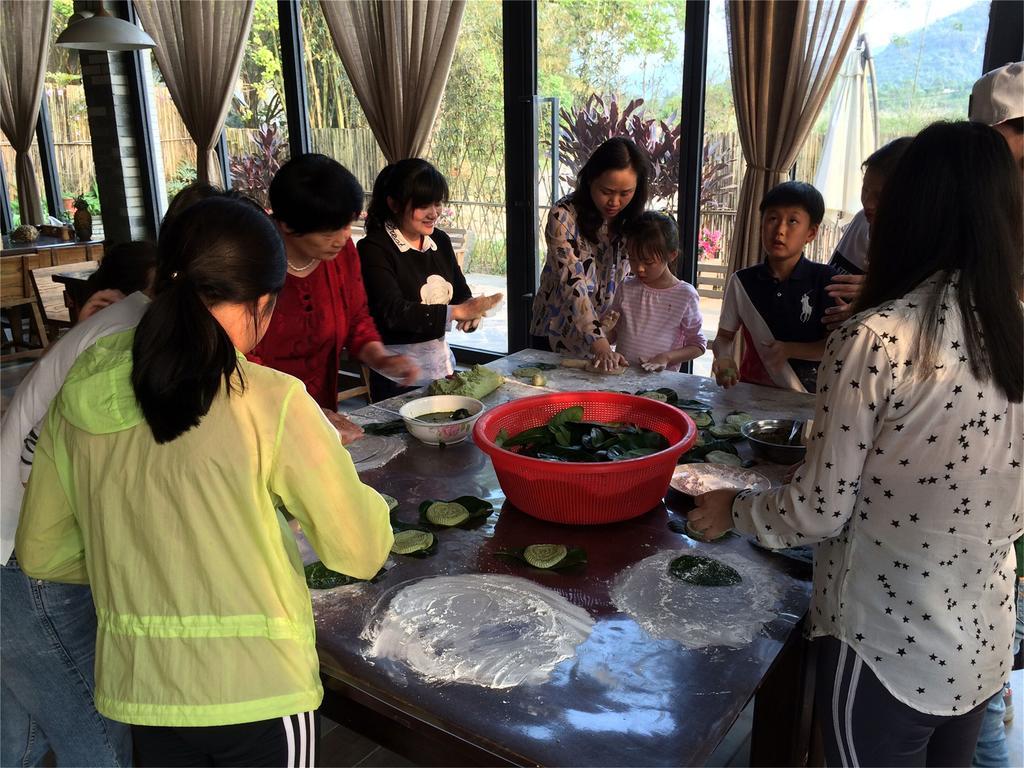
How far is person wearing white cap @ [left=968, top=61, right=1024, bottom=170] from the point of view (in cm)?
181

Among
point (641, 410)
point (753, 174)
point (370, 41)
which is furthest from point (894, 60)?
point (370, 41)

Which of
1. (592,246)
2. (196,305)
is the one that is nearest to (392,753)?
(196,305)

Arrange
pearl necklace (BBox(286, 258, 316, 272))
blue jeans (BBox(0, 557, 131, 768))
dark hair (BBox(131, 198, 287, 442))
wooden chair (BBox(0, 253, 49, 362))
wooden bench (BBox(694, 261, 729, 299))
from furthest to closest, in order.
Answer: wooden chair (BBox(0, 253, 49, 362)) < wooden bench (BBox(694, 261, 729, 299)) < pearl necklace (BBox(286, 258, 316, 272)) < blue jeans (BBox(0, 557, 131, 768)) < dark hair (BBox(131, 198, 287, 442))

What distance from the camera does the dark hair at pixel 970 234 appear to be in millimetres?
1000

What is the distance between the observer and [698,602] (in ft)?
4.14

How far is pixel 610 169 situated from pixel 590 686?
78.2 inches

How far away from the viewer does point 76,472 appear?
0.99m

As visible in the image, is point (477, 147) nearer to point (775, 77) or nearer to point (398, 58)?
point (398, 58)

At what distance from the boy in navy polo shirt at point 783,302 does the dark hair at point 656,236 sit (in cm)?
27

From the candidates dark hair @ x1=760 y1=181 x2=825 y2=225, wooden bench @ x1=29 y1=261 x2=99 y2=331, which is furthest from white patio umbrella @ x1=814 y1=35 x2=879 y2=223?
wooden bench @ x1=29 y1=261 x2=99 y2=331

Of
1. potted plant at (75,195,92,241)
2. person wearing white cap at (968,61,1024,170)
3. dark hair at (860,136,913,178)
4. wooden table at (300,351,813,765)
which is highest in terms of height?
person wearing white cap at (968,61,1024,170)

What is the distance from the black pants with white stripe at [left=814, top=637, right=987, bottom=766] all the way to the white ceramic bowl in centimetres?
102

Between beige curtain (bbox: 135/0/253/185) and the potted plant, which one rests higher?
beige curtain (bbox: 135/0/253/185)

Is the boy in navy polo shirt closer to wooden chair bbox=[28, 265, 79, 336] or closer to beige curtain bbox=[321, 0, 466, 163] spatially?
beige curtain bbox=[321, 0, 466, 163]
